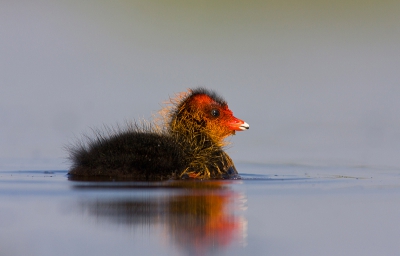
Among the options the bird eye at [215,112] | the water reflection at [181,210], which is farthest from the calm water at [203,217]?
the bird eye at [215,112]

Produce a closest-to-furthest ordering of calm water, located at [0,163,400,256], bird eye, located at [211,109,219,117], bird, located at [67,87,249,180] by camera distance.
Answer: calm water, located at [0,163,400,256]
bird, located at [67,87,249,180]
bird eye, located at [211,109,219,117]

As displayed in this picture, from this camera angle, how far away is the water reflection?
17.2ft

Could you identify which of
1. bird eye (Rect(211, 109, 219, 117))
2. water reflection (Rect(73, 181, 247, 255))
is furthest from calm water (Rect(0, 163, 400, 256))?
bird eye (Rect(211, 109, 219, 117))

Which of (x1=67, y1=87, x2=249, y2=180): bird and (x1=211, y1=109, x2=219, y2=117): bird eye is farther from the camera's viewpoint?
(x1=211, y1=109, x2=219, y2=117): bird eye

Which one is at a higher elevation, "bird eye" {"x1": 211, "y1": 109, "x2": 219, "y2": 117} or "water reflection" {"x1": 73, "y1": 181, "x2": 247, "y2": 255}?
"bird eye" {"x1": 211, "y1": 109, "x2": 219, "y2": 117}

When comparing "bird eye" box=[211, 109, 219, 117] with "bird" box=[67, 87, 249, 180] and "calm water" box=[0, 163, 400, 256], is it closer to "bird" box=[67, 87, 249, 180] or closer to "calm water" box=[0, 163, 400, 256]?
"bird" box=[67, 87, 249, 180]

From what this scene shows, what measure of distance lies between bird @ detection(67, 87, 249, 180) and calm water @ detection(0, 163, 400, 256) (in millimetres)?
493

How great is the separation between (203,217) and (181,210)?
16.5 inches

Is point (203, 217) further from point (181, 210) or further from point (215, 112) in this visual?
point (215, 112)

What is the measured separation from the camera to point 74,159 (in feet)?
34.7

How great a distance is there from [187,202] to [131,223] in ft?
4.84

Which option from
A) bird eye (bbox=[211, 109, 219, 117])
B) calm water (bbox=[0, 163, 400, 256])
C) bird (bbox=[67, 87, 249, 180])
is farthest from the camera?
bird eye (bbox=[211, 109, 219, 117])

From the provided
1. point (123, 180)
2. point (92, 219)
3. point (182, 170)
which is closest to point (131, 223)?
point (92, 219)

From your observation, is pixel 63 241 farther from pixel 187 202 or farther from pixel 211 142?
pixel 211 142
